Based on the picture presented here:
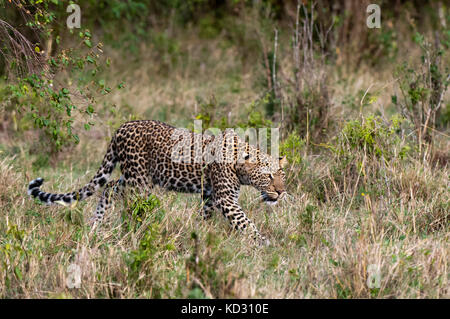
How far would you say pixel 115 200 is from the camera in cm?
635

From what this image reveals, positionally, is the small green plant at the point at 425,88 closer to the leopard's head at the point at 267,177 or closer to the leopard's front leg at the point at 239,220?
the leopard's head at the point at 267,177

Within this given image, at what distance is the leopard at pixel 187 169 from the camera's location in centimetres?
603

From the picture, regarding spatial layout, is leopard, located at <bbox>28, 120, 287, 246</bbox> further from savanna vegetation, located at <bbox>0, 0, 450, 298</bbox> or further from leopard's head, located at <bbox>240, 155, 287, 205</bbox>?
savanna vegetation, located at <bbox>0, 0, 450, 298</bbox>

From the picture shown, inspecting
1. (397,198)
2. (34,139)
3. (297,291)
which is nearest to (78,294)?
(297,291)

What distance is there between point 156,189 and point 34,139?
282cm

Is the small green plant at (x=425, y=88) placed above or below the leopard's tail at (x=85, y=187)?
above

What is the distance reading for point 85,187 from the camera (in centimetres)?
A: 650

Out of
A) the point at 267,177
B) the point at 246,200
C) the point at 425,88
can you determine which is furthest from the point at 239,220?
the point at 425,88

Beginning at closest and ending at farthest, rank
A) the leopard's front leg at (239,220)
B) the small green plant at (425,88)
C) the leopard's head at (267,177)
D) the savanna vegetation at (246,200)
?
the savanna vegetation at (246,200), the leopard's front leg at (239,220), the leopard's head at (267,177), the small green plant at (425,88)

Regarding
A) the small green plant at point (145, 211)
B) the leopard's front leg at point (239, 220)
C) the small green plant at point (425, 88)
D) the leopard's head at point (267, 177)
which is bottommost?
the leopard's front leg at point (239, 220)

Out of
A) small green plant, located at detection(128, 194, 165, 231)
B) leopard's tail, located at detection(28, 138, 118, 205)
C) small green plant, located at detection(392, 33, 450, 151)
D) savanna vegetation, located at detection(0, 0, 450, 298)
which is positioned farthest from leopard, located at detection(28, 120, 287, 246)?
small green plant, located at detection(392, 33, 450, 151)

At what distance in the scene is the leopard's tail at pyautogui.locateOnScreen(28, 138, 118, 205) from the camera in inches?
239

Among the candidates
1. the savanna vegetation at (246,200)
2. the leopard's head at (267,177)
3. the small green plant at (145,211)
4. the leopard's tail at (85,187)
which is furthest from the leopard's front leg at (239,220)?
the leopard's tail at (85,187)

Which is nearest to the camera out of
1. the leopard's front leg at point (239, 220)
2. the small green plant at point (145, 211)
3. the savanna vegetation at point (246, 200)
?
the savanna vegetation at point (246, 200)
